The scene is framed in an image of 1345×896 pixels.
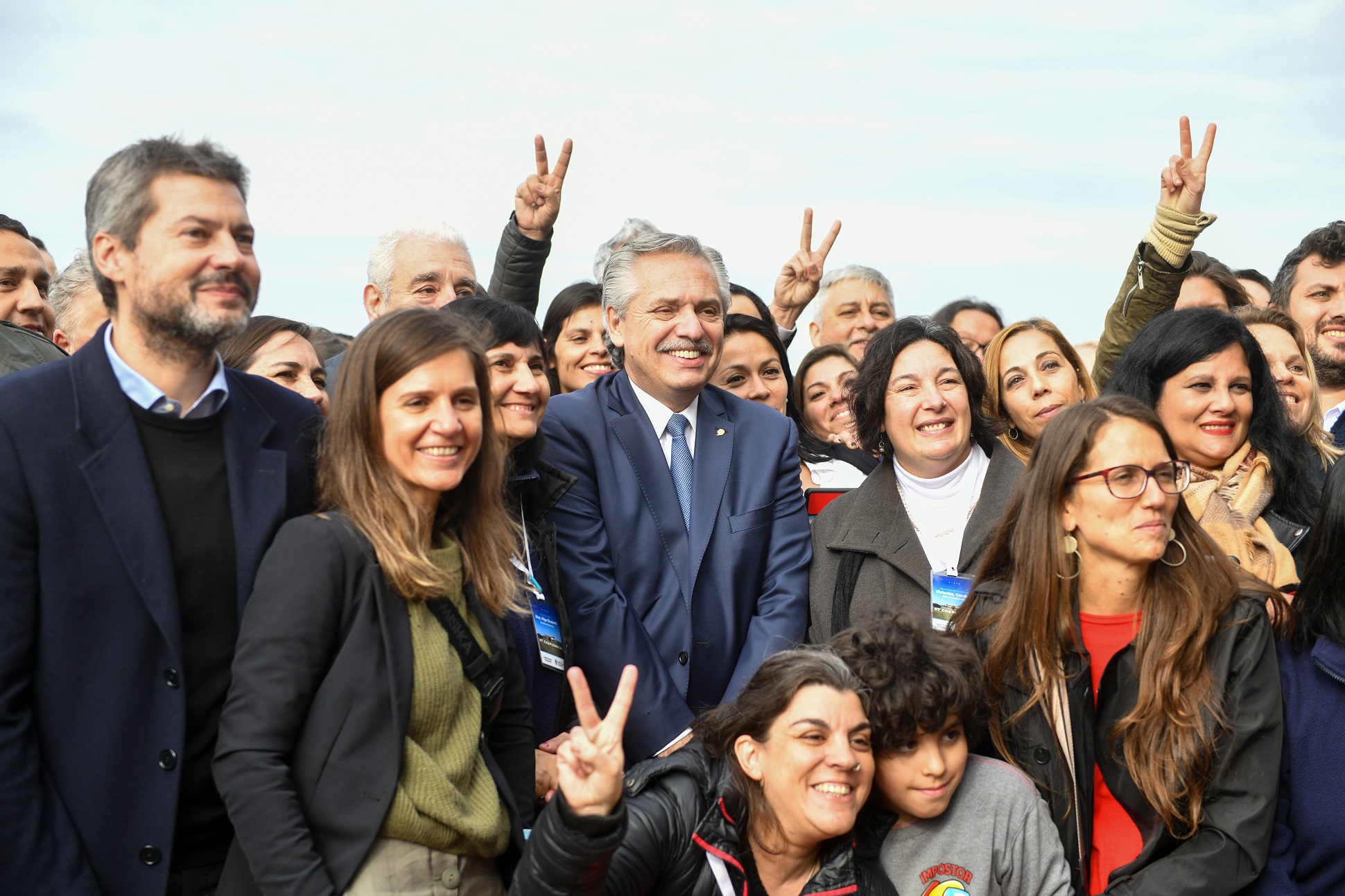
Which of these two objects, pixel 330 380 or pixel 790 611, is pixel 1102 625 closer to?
pixel 790 611

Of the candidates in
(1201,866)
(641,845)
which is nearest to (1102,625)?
(1201,866)

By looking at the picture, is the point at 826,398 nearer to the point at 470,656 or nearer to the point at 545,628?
the point at 545,628

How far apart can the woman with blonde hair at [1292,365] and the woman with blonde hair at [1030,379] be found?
28.0 inches

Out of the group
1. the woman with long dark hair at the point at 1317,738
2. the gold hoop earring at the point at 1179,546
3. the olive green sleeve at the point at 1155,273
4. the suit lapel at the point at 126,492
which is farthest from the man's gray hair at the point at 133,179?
the olive green sleeve at the point at 1155,273

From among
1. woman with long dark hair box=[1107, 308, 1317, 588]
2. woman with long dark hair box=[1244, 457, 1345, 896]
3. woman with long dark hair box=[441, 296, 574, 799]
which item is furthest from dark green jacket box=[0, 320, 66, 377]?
woman with long dark hair box=[1244, 457, 1345, 896]

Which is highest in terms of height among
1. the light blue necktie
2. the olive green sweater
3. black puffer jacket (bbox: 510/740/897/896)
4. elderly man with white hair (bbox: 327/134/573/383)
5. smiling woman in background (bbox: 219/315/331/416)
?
elderly man with white hair (bbox: 327/134/573/383)

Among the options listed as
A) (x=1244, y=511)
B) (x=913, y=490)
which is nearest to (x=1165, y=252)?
(x=1244, y=511)

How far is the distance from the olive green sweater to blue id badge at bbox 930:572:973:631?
5.92ft

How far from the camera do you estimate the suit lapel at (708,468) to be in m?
4.45

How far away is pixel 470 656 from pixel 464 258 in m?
2.97

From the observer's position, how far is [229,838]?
306 centimetres

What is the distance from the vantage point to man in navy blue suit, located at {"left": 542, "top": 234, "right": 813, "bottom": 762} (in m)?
4.21

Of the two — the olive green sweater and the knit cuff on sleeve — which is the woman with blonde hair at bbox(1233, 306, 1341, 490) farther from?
the olive green sweater

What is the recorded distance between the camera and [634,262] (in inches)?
191
